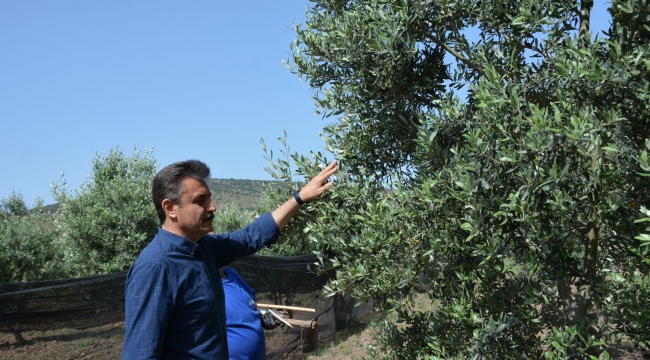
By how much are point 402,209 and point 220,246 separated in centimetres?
120

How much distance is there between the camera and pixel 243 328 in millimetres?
4254

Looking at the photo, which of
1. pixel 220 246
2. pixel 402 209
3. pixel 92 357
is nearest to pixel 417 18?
pixel 402 209

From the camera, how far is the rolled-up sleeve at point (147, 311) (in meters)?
2.66

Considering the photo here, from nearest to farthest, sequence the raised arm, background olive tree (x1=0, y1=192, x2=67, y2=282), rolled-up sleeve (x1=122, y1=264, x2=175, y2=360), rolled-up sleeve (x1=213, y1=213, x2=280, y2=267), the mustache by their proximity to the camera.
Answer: rolled-up sleeve (x1=122, y1=264, x2=175, y2=360) < the mustache < rolled-up sleeve (x1=213, y1=213, x2=280, y2=267) < the raised arm < background olive tree (x1=0, y1=192, x2=67, y2=282)

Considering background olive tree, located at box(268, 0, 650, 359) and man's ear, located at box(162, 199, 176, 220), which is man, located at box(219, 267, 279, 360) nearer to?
background olive tree, located at box(268, 0, 650, 359)

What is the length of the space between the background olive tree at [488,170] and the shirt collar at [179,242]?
4.84 ft

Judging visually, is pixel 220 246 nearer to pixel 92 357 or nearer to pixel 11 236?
pixel 92 357

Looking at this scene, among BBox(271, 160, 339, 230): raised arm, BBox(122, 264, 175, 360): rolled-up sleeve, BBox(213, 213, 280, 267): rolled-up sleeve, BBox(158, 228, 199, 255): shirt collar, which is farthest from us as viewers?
BBox(271, 160, 339, 230): raised arm

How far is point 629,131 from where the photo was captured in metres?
3.86

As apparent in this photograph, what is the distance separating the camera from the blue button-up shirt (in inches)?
105

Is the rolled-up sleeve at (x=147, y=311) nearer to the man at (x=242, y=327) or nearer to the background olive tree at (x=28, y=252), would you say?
the man at (x=242, y=327)

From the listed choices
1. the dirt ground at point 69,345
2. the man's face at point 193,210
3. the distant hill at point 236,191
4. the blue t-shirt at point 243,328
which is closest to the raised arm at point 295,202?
the blue t-shirt at point 243,328

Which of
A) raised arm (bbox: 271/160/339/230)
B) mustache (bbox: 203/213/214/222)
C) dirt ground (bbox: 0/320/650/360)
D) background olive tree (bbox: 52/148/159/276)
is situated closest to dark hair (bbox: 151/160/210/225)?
mustache (bbox: 203/213/214/222)

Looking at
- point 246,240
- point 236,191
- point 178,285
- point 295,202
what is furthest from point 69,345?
point 236,191
